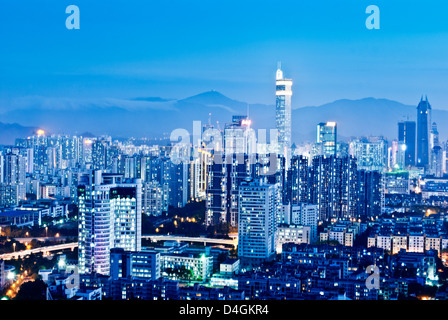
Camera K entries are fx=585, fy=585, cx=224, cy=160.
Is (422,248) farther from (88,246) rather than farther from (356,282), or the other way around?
(88,246)

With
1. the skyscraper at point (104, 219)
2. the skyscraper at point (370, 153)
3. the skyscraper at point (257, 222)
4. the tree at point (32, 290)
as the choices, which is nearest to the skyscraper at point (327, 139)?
the skyscraper at point (370, 153)

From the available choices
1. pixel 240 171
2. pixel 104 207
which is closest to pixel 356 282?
pixel 104 207

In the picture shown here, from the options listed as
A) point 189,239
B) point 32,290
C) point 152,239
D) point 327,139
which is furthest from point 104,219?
point 327,139

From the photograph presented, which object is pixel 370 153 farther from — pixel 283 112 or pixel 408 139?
pixel 283 112

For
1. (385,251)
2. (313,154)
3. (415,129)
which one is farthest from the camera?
(313,154)

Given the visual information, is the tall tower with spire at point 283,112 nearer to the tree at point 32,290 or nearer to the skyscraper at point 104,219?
the skyscraper at point 104,219
